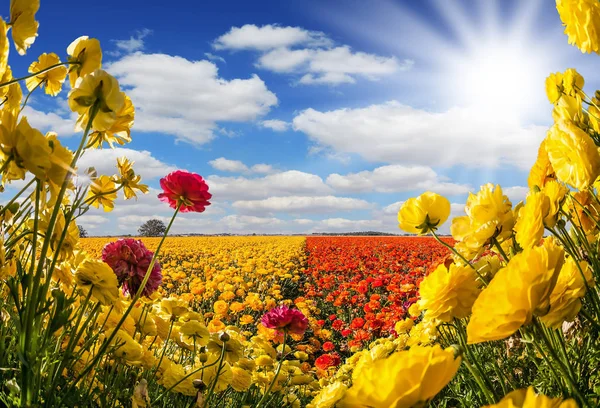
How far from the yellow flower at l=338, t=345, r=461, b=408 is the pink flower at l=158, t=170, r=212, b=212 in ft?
3.46

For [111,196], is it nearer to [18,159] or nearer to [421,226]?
[18,159]

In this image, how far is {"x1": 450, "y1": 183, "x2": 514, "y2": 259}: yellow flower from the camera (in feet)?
3.86

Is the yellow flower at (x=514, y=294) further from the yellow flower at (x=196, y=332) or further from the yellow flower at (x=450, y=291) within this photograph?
the yellow flower at (x=196, y=332)

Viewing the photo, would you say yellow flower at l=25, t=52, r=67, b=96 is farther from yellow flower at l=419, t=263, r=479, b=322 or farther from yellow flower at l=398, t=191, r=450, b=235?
yellow flower at l=419, t=263, r=479, b=322

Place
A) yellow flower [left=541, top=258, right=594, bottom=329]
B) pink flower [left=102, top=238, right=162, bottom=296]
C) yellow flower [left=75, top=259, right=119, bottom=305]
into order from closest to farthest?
yellow flower [left=541, top=258, right=594, bottom=329] → yellow flower [left=75, top=259, right=119, bottom=305] → pink flower [left=102, top=238, right=162, bottom=296]

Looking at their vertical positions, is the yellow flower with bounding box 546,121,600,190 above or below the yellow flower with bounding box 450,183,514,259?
above

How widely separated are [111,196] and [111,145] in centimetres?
29

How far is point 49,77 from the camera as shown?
1.88 m

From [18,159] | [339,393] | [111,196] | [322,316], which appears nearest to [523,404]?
[18,159]

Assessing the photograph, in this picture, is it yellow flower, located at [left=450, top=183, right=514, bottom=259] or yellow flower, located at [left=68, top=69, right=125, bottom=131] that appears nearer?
yellow flower, located at [left=68, top=69, right=125, bottom=131]

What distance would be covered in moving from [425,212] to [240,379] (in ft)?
3.64

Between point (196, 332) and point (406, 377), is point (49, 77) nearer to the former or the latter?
point (196, 332)

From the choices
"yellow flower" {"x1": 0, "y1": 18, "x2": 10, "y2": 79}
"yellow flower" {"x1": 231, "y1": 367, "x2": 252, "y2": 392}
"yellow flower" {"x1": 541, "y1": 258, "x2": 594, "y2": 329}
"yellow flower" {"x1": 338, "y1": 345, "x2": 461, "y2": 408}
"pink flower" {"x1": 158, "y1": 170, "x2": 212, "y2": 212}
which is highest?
"yellow flower" {"x1": 0, "y1": 18, "x2": 10, "y2": 79}

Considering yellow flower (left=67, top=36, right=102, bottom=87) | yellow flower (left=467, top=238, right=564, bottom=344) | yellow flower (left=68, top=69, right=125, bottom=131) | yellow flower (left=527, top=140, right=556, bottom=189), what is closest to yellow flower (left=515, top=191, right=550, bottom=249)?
yellow flower (left=467, top=238, right=564, bottom=344)
